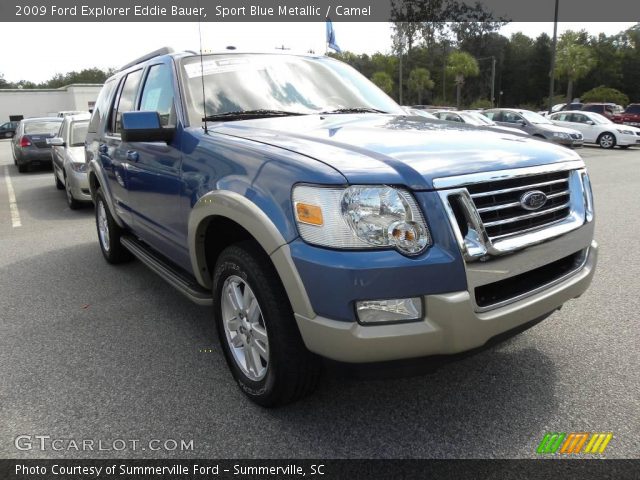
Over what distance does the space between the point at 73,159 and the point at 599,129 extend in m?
19.8

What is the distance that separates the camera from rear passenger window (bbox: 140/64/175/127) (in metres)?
3.45

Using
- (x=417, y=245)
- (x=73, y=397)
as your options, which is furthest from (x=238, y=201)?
(x=73, y=397)

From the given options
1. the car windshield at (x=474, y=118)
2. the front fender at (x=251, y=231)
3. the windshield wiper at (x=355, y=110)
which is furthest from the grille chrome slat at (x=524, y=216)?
the car windshield at (x=474, y=118)

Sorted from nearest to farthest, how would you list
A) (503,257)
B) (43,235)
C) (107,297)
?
1. (503,257)
2. (107,297)
3. (43,235)

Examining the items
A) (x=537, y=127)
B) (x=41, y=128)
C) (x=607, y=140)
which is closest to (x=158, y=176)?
(x=41, y=128)

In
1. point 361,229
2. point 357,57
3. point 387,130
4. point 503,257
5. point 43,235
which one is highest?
point 357,57

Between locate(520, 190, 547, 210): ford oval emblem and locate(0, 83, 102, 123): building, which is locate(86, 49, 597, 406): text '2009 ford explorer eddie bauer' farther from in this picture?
locate(0, 83, 102, 123): building

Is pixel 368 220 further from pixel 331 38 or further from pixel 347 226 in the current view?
pixel 331 38

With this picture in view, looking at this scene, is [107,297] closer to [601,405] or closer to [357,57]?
[601,405]

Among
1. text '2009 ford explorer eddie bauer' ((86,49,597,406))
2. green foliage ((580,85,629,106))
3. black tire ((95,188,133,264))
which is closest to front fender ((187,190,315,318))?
text '2009 ford explorer eddie bauer' ((86,49,597,406))

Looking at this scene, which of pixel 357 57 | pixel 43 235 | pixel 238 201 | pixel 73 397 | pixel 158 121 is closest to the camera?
pixel 238 201

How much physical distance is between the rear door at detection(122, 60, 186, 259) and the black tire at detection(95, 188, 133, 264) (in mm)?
944

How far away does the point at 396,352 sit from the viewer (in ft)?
6.72

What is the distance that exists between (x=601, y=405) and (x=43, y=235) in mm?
6831
